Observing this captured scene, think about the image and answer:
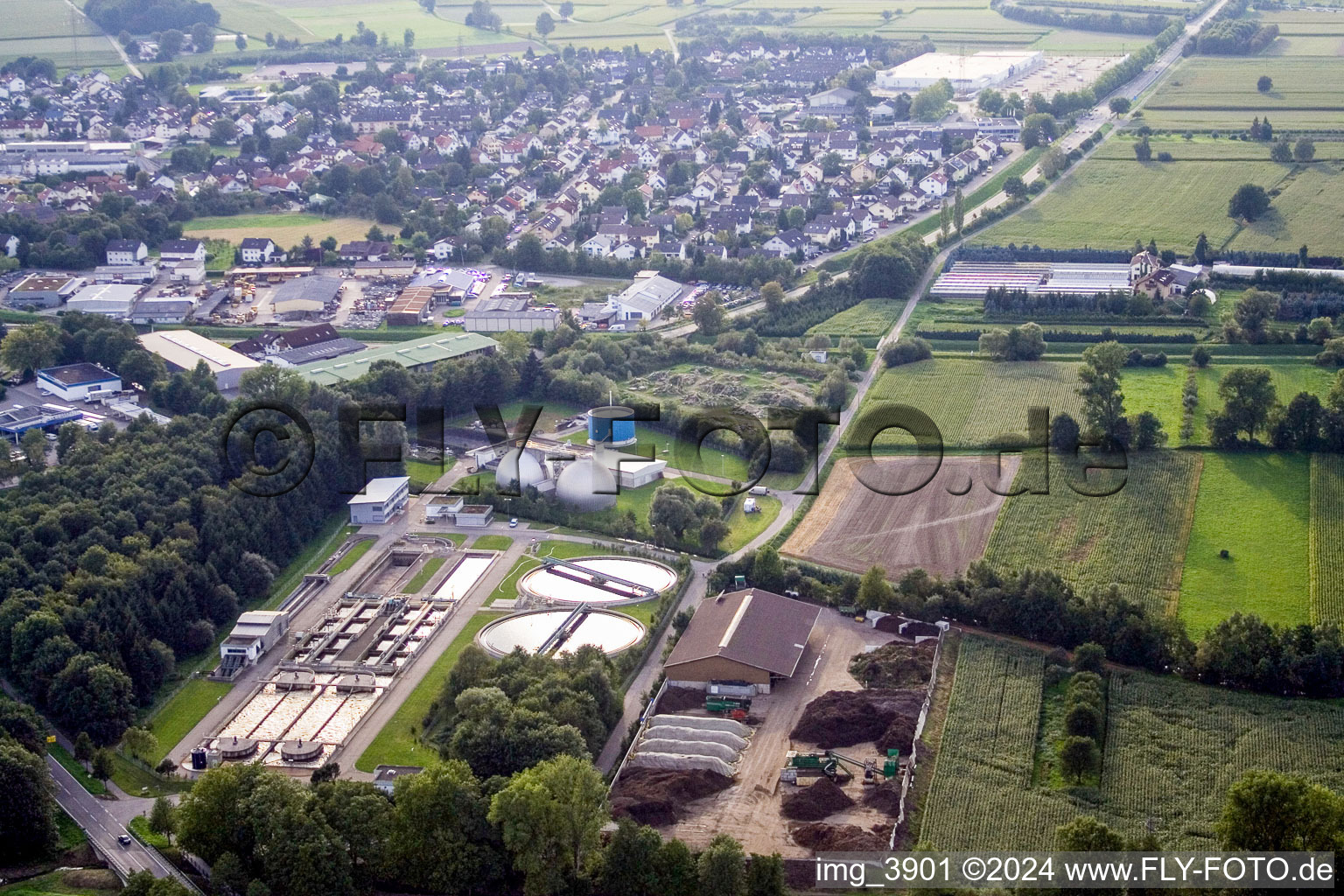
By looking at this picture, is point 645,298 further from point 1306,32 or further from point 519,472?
point 1306,32

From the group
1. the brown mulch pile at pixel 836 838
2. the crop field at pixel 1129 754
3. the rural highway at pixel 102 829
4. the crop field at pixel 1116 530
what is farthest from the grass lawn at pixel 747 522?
the rural highway at pixel 102 829

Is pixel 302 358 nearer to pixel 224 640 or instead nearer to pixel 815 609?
pixel 224 640

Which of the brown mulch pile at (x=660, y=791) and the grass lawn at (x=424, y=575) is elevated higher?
the brown mulch pile at (x=660, y=791)

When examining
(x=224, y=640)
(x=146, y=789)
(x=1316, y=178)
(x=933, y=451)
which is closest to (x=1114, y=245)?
(x=1316, y=178)

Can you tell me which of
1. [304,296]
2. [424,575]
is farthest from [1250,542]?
[304,296]

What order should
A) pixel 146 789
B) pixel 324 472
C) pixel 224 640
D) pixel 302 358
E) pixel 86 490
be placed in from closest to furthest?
pixel 146 789, pixel 224 640, pixel 86 490, pixel 324 472, pixel 302 358

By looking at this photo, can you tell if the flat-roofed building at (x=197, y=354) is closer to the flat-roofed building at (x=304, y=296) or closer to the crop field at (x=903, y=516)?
the flat-roofed building at (x=304, y=296)
